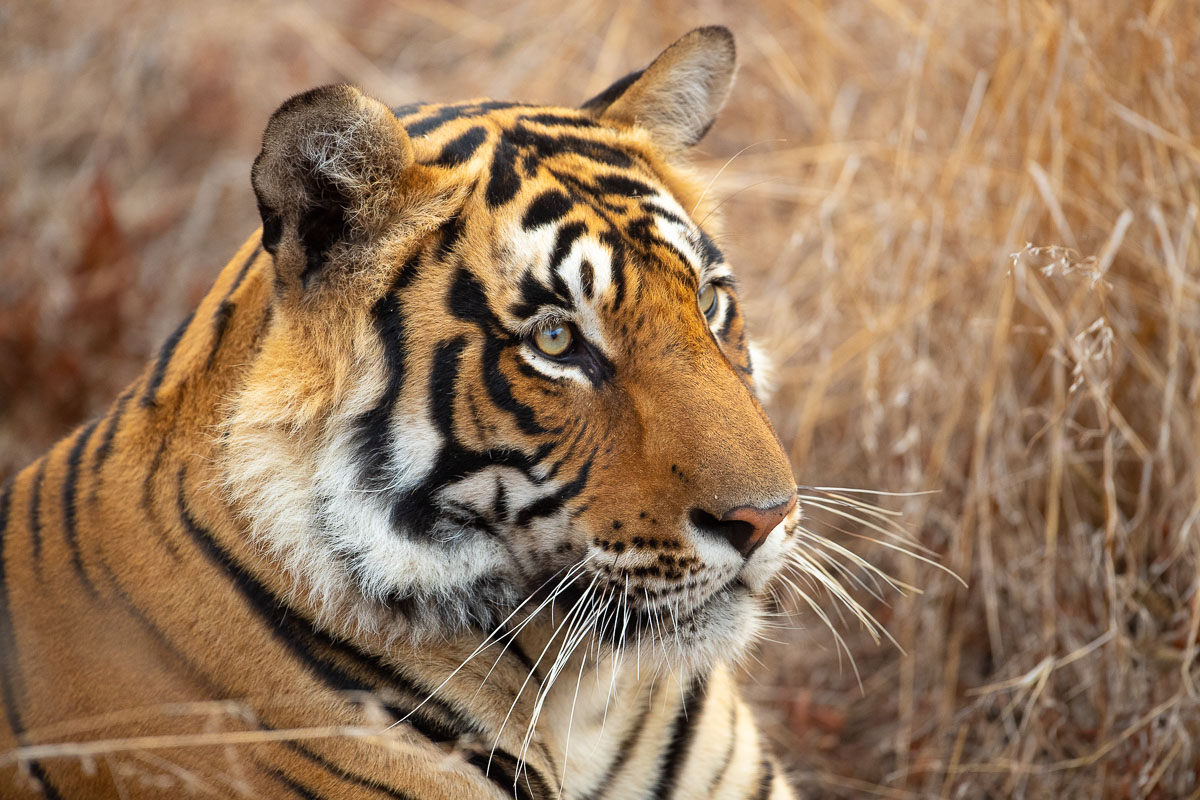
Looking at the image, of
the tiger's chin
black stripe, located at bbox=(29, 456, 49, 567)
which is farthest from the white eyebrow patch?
black stripe, located at bbox=(29, 456, 49, 567)

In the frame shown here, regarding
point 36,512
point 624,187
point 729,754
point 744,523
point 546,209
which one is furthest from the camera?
point 729,754

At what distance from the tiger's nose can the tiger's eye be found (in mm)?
325

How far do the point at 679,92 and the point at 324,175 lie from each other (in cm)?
82

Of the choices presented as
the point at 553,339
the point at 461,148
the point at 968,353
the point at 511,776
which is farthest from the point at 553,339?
the point at 968,353

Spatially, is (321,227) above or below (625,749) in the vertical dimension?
above

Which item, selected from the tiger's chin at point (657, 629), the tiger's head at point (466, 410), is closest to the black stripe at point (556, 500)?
the tiger's head at point (466, 410)

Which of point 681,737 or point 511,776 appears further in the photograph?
point 681,737

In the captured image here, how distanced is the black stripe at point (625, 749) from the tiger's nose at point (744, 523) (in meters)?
0.49

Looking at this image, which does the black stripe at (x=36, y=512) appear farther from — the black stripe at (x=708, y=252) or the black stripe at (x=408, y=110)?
the black stripe at (x=708, y=252)

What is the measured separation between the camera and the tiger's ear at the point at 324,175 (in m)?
1.53

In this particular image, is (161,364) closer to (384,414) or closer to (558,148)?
(384,414)

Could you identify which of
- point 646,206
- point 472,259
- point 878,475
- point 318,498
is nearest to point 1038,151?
point 878,475

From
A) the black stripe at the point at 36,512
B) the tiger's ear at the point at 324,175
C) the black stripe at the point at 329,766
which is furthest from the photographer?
the black stripe at the point at 36,512

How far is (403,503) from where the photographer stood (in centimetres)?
164
